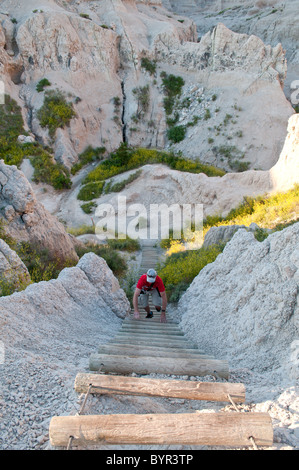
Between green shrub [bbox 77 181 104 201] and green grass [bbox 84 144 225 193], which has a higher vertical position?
green grass [bbox 84 144 225 193]

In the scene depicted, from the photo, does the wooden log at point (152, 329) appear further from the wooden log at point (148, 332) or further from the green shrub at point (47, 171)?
the green shrub at point (47, 171)

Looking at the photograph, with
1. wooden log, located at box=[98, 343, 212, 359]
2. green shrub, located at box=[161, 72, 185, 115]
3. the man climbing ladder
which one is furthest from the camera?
green shrub, located at box=[161, 72, 185, 115]

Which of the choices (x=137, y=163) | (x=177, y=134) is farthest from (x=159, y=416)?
(x=177, y=134)

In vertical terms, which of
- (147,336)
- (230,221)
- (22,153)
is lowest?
(147,336)

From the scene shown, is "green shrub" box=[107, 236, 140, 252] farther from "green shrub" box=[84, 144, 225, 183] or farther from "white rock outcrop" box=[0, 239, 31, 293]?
"green shrub" box=[84, 144, 225, 183]

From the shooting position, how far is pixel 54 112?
27062mm

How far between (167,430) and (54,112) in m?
28.0

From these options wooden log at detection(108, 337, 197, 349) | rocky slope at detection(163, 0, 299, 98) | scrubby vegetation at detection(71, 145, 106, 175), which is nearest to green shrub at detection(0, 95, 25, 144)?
scrubby vegetation at detection(71, 145, 106, 175)

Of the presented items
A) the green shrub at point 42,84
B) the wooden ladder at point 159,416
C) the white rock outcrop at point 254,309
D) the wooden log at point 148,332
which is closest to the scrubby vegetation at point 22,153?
the green shrub at point 42,84

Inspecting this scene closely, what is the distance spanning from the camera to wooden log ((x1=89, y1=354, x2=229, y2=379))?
3523 mm

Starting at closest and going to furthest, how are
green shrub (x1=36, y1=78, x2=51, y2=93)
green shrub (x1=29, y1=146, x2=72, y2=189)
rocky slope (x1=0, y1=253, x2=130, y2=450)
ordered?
rocky slope (x1=0, y1=253, x2=130, y2=450), green shrub (x1=29, y1=146, x2=72, y2=189), green shrub (x1=36, y1=78, x2=51, y2=93)

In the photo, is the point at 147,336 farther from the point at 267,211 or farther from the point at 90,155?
the point at 90,155

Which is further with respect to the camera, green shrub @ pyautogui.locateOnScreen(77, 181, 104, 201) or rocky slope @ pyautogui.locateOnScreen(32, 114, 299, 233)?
green shrub @ pyautogui.locateOnScreen(77, 181, 104, 201)

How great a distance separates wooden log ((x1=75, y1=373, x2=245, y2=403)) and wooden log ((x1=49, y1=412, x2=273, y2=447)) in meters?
0.51
